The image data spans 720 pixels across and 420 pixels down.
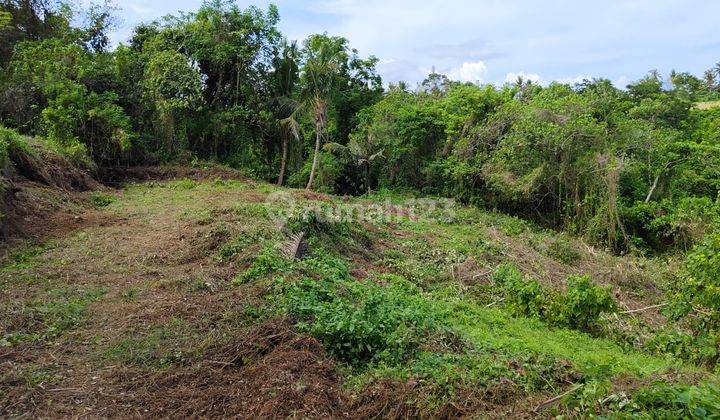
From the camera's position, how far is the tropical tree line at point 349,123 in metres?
13.3

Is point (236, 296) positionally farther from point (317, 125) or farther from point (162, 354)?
point (317, 125)

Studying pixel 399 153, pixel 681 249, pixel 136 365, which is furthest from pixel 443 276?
pixel 399 153

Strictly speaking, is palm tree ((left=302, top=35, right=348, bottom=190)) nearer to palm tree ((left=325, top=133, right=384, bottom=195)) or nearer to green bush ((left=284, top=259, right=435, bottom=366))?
palm tree ((left=325, top=133, right=384, bottom=195))

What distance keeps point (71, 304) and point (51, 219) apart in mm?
4350

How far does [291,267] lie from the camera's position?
21.0 ft

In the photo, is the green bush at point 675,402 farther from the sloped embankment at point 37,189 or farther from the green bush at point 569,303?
the sloped embankment at point 37,189

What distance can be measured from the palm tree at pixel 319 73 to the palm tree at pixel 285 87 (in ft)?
2.43

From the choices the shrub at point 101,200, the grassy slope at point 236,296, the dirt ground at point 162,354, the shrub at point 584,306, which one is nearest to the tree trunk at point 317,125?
the grassy slope at point 236,296

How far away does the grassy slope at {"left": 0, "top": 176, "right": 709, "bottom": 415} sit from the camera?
13.8 ft

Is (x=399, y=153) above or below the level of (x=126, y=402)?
above

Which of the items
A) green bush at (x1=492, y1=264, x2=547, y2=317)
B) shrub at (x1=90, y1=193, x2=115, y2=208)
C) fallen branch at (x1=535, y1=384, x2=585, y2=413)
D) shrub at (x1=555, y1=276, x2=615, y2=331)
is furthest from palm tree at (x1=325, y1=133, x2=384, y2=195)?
fallen branch at (x1=535, y1=384, x2=585, y2=413)

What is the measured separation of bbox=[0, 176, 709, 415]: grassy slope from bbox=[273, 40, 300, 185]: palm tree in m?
6.84

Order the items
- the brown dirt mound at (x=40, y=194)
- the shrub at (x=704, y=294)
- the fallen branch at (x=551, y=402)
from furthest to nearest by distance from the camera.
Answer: the brown dirt mound at (x=40, y=194), the shrub at (x=704, y=294), the fallen branch at (x=551, y=402)

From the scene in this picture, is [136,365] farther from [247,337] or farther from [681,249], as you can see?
[681,249]
